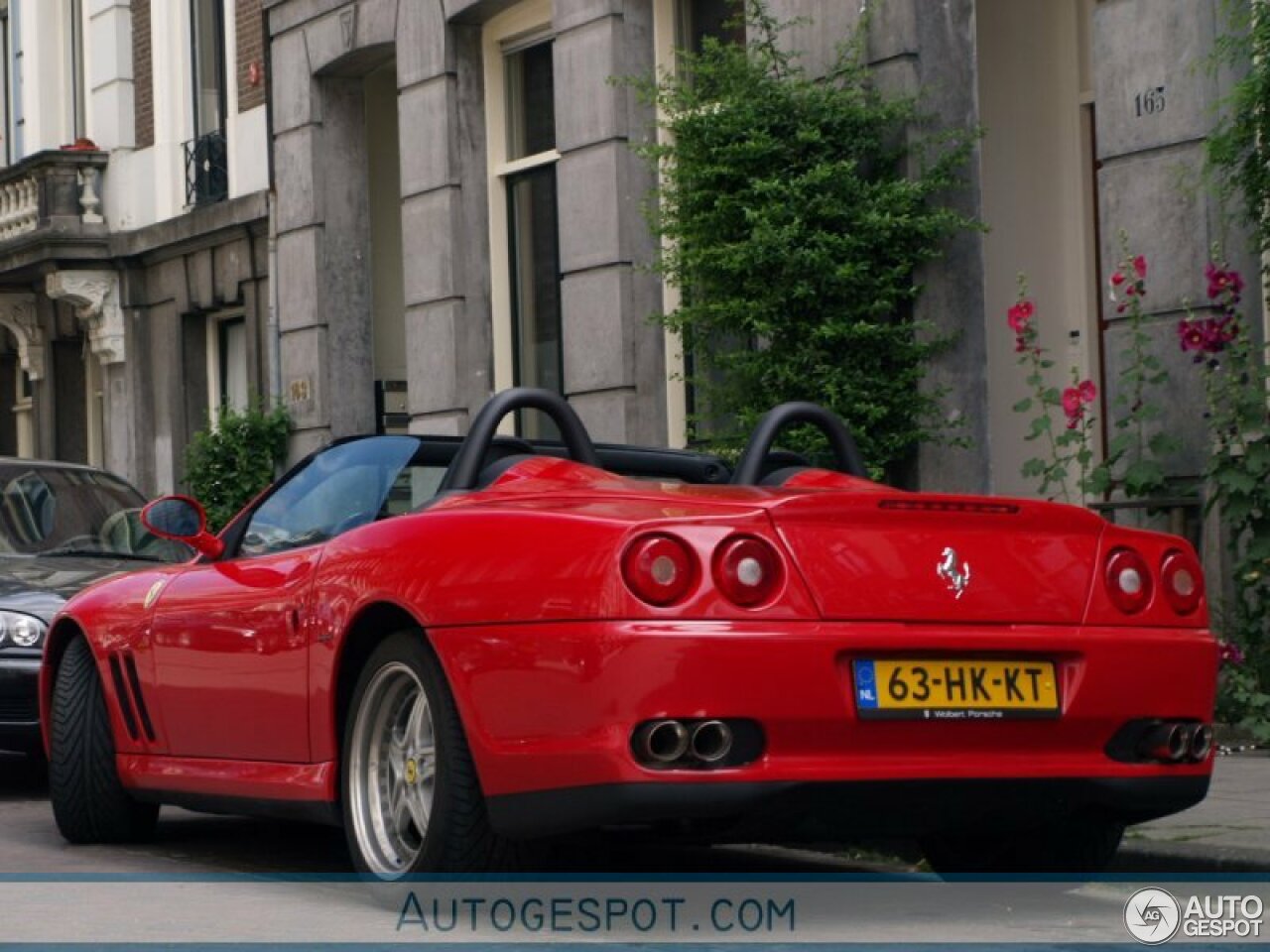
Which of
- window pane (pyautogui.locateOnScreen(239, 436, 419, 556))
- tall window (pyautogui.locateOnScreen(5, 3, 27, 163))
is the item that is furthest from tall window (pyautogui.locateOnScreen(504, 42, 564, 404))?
tall window (pyautogui.locateOnScreen(5, 3, 27, 163))

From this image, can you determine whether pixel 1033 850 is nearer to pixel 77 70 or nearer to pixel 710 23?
pixel 710 23

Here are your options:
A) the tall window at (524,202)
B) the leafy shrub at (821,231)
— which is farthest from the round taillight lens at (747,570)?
the tall window at (524,202)

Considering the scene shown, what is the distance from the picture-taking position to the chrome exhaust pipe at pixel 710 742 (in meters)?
5.89

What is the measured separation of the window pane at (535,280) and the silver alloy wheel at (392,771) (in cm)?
1083

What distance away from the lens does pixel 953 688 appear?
6.16 m

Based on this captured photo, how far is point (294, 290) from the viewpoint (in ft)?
67.5

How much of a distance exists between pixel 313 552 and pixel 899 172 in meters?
7.39

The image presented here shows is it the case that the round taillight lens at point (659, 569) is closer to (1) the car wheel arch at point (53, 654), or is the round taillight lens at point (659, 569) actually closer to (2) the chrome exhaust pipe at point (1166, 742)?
(2) the chrome exhaust pipe at point (1166, 742)

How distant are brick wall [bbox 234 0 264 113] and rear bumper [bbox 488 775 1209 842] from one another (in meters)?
16.1

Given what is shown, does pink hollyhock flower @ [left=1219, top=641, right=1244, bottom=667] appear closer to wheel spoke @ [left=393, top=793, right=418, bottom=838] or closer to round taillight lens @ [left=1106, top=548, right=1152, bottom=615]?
round taillight lens @ [left=1106, top=548, right=1152, bottom=615]

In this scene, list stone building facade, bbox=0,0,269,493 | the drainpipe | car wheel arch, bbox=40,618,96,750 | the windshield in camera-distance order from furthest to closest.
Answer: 1. stone building facade, bbox=0,0,269,493
2. the drainpipe
3. the windshield
4. car wheel arch, bbox=40,618,96,750

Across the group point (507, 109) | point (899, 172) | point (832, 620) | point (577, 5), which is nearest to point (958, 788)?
point (832, 620)

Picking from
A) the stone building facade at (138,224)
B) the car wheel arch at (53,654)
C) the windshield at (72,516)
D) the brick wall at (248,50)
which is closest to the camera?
the car wheel arch at (53,654)

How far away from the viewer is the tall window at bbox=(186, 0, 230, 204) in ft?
74.3
